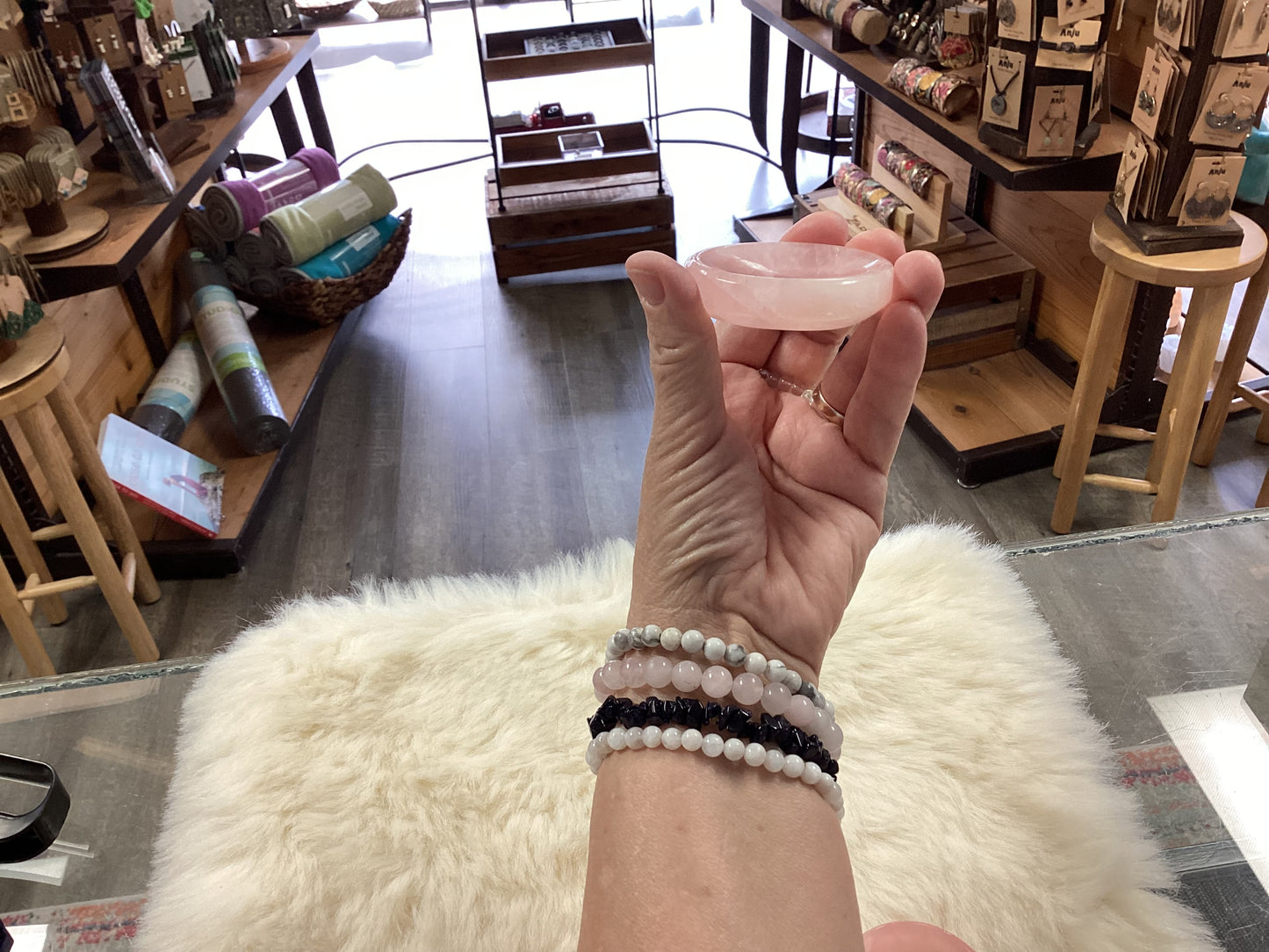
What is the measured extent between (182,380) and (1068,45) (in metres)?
2.19

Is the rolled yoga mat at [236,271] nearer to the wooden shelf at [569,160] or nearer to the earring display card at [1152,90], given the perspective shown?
the wooden shelf at [569,160]

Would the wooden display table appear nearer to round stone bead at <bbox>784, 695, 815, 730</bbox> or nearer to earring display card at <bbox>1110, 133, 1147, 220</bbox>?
round stone bead at <bbox>784, 695, 815, 730</bbox>

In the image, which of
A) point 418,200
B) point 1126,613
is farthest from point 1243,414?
point 418,200

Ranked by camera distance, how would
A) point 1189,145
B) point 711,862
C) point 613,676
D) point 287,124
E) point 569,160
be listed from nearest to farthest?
point 711,862 → point 613,676 → point 1189,145 → point 569,160 → point 287,124

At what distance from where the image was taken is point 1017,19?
1.75 meters

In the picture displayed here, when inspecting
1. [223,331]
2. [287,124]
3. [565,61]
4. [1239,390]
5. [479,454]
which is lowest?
[479,454]

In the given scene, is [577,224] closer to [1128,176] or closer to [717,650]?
[1128,176]

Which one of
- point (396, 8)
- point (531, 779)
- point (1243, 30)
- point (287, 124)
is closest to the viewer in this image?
point (531, 779)

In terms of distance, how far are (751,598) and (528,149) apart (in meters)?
2.85

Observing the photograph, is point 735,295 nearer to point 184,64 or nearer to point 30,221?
point 30,221

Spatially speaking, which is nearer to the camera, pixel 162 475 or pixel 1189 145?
pixel 1189 145

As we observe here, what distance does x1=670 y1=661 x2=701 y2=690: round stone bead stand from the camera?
71 cm

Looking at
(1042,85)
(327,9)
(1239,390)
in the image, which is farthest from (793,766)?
(327,9)

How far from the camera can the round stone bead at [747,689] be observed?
71 centimetres
